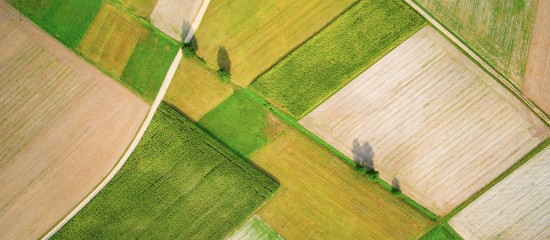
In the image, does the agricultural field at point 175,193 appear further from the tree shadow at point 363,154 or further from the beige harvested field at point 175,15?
the beige harvested field at point 175,15

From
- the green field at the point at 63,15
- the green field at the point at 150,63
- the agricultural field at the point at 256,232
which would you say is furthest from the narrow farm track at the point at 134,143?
the agricultural field at the point at 256,232

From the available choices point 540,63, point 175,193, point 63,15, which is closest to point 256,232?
point 175,193

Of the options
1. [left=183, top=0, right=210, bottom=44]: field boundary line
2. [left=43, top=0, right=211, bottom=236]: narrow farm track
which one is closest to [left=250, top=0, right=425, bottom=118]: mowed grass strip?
[left=183, top=0, right=210, bottom=44]: field boundary line

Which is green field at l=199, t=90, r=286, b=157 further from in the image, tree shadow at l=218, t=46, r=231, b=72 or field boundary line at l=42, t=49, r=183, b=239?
field boundary line at l=42, t=49, r=183, b=239

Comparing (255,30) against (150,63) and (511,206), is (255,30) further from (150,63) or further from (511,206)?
(511,206)

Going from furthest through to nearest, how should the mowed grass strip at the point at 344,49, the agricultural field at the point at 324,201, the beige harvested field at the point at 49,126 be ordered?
the agricultural field at the point at 324,201 < the beige harvested field at the point at 49,126 < the mowed grass strip at the point at 344,49

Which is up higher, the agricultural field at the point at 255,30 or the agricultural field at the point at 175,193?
the agricultural field at the point at 255,30

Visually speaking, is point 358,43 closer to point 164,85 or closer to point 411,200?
point 411,200
